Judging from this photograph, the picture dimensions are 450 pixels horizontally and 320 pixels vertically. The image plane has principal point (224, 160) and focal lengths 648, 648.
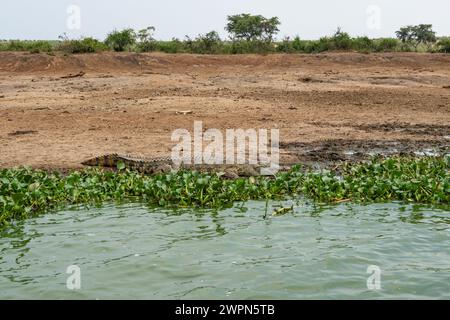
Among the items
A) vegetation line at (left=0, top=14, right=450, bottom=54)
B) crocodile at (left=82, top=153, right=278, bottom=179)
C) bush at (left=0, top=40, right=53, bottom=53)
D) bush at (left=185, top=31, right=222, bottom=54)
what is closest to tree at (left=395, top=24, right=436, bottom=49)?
vegetation line at (left=0, top=14, right=450, bottom=54)

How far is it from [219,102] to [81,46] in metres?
11.6

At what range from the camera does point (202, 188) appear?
8.84 metres

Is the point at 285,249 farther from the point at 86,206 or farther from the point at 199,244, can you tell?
the point at 86,206

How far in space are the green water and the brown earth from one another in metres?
3.24

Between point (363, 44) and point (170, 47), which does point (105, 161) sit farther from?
point (363, 44)

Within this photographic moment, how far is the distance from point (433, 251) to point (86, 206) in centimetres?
447

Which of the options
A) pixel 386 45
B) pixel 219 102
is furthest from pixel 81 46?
pixel 386 45

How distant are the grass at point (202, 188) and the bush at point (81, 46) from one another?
17307mm

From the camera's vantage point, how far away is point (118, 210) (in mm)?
8406

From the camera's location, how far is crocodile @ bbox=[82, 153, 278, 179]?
10180mm

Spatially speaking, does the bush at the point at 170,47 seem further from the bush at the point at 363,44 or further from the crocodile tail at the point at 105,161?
the crocodile tail at the point at 105,161

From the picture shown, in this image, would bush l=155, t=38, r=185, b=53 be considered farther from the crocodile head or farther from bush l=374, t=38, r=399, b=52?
the crocodile head

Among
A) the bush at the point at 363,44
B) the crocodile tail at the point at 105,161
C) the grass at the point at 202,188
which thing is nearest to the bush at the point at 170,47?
the bush at the point at 363,44

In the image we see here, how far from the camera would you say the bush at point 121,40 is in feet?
96.1
